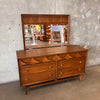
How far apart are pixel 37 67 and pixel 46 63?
0.20m

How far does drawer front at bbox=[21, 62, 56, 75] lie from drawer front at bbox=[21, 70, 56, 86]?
2.7 inches

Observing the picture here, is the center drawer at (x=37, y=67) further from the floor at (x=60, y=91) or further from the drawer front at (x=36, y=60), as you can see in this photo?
the floor at (x=60, y=91)

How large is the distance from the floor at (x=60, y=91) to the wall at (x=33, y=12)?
1.35 ft

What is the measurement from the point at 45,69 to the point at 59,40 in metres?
0.99

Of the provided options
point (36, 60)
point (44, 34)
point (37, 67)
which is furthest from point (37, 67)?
point (44, 34)

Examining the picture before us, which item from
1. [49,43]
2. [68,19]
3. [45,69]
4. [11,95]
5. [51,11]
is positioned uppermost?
[51,11]

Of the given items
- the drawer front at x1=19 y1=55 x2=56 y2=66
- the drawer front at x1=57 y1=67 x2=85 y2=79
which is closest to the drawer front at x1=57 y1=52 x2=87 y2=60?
the drawer front at x1=19 y1=55 x2=56 y2=66

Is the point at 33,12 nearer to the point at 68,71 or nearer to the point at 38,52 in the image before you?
the point at 38,52

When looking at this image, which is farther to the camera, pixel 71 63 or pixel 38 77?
pixel 71 63

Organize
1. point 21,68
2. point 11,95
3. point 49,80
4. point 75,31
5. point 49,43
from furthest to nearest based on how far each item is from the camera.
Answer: point 75,31
point 49,43
point 49,80
point 11,95
point 21,68

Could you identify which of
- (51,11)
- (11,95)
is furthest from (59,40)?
(11,95)

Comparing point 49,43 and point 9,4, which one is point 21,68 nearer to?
point 49,43

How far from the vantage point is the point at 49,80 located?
7.14ft

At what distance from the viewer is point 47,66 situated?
2078 mm
